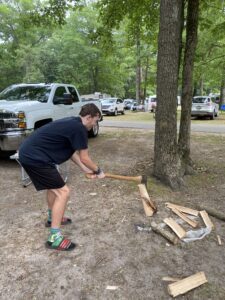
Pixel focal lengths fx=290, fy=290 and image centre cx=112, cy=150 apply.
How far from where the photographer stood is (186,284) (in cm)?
286

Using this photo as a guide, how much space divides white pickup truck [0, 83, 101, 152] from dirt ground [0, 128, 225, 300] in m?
1.05

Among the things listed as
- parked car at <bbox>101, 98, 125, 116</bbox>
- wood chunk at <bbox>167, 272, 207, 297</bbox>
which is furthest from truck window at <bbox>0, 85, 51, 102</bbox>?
parked car at <bbox>101, 98, 125, 116</bbox>

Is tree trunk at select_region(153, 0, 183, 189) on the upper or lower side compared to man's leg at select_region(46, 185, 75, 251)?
upper

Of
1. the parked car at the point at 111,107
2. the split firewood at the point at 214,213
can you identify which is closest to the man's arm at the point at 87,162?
the split firewood at the point at 214,213

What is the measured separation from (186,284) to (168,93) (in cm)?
343

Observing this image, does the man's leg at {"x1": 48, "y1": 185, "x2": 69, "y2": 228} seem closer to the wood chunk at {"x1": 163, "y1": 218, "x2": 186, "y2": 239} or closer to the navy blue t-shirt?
the navy blue t-shirt

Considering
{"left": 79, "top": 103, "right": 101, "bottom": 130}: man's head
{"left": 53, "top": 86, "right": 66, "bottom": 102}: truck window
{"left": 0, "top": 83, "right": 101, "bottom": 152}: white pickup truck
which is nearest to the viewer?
{"left": 79, "top": 103, "right": 101, "bottom": 130}: man's head

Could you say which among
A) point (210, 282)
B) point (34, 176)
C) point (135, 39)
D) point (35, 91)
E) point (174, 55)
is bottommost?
point (210, 282)

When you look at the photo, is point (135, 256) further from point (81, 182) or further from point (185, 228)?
point (81, 182)

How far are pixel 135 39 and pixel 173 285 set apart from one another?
899 cm

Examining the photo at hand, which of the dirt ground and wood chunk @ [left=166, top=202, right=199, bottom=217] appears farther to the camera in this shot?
wood chunk @ [left=166, top=202, right=199, bottom=217]

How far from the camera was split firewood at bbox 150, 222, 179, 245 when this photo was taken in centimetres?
366

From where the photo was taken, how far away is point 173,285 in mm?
2828

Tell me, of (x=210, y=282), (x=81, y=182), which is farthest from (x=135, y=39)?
(x=210, y=282)
